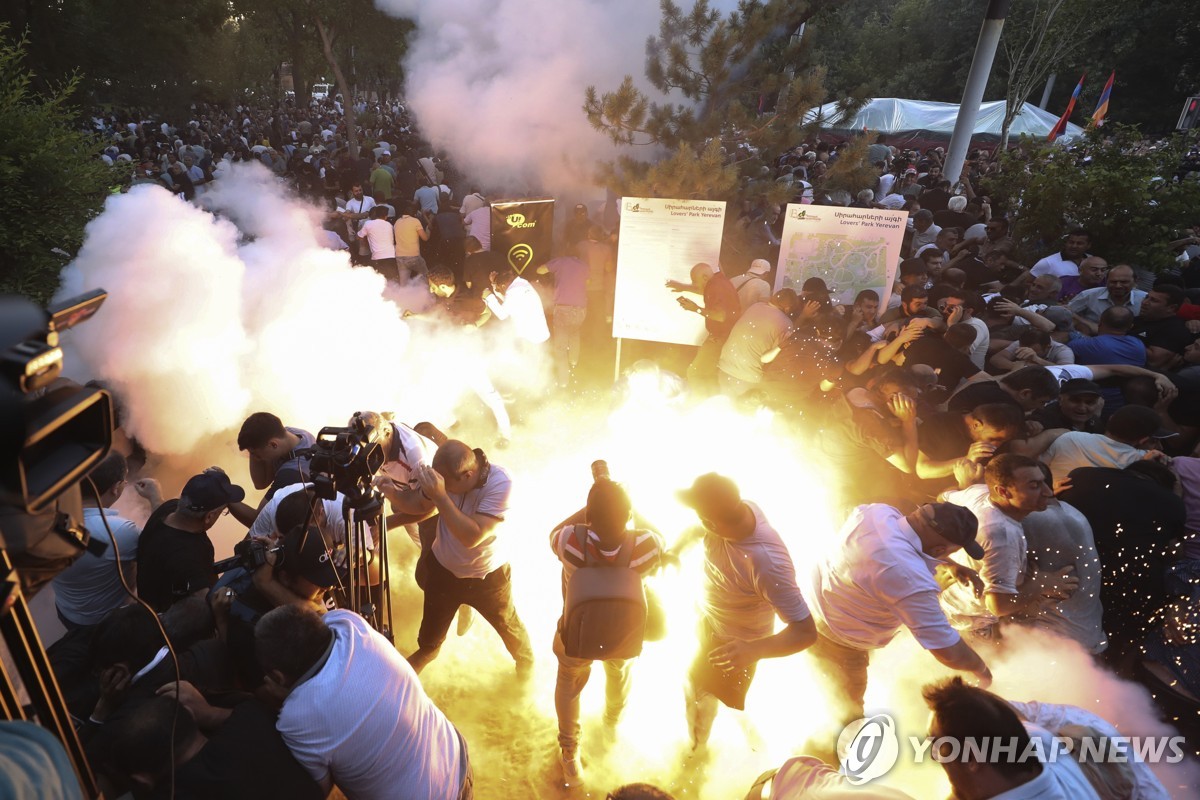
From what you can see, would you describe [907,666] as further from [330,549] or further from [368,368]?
[368,368]

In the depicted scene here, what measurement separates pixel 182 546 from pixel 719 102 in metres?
7.45

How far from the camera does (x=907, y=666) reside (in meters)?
4.13

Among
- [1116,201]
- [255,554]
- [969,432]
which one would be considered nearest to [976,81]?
[1116,201]

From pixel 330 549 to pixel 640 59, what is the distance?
11029 millimetres

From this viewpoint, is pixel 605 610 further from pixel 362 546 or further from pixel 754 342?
pixel 754 342

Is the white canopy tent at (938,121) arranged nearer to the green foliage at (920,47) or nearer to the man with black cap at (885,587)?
the green foliage at (920,47)

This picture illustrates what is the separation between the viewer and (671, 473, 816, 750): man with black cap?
2.99 m

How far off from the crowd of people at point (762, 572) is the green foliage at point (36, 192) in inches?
77.4

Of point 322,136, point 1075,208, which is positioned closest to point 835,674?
point 1075,208

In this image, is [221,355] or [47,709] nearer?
[47,709]

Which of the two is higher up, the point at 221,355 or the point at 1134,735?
the point at 221,355

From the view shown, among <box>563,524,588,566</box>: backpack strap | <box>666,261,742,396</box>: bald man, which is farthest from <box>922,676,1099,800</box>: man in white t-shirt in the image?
<box>666,261,742,396</box>: bald man

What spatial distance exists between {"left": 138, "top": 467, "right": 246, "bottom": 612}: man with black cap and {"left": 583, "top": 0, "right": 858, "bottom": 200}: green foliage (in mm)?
5716

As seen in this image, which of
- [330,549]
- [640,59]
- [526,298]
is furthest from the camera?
[640,59]
